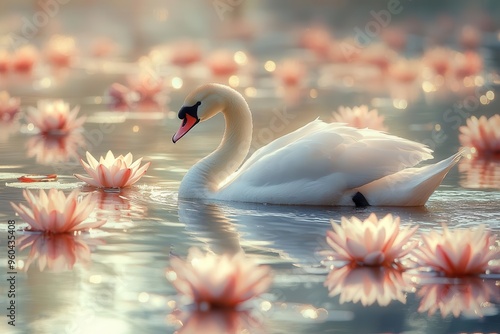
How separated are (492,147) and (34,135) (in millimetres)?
4667

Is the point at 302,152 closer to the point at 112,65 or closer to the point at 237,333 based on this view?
the point at 237,333

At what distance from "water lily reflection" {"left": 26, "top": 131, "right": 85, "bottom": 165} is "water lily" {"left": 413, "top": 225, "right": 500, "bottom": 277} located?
17.2 ft

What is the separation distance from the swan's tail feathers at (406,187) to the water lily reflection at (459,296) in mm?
2313

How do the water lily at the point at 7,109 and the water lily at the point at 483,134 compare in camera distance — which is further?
the water lily at the point at 7,109

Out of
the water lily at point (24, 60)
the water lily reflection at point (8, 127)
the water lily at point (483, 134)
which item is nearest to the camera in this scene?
the water lily at point (483, 134)

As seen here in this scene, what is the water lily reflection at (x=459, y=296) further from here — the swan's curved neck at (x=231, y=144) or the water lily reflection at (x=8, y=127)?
the water lily reflection at (x=8, y=127)

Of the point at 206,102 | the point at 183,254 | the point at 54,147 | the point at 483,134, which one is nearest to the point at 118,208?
the point at 206,102

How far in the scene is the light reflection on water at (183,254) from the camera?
575cm

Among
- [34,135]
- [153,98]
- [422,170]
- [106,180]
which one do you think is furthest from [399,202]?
[153,98]

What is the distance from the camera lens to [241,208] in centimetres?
911

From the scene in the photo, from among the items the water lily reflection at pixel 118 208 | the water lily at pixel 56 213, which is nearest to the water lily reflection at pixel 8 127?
the water lily reflection at pixel 118 208

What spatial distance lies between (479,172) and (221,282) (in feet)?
18.3

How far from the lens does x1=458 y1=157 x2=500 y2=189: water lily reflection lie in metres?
10.3

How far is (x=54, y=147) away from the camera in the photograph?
12492 mm
